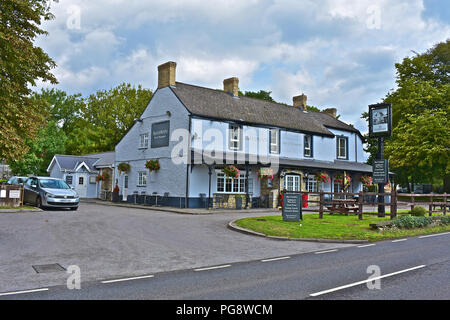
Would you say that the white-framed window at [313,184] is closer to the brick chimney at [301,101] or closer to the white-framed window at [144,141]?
the brick chimney at [301,101]

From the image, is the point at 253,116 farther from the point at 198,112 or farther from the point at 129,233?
the point at 129,233

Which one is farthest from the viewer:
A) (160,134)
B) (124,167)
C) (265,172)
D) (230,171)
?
(124,167)

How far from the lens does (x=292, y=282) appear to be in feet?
22.8

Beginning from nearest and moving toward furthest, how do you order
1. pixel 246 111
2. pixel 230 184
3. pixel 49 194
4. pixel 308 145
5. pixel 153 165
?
1. pixel 49 194
2. pixel 230 184
3. pixel 153 165
4. pixel 246 111
5. pixel 308 145

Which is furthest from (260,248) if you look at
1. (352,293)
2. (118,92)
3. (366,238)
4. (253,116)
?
(118,92)

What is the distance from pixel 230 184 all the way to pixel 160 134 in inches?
272

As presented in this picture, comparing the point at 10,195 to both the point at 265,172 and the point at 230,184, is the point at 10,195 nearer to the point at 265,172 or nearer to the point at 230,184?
the point at 230,184

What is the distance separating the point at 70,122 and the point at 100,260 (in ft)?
213

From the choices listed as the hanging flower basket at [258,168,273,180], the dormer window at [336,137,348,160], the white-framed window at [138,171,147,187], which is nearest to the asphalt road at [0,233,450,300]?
the hanging flower basket at [258,168,273,180]

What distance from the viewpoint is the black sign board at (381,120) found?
2056 centimetres

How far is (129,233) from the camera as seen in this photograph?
43.8 ft

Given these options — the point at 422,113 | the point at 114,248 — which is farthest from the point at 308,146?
the point at 114,248

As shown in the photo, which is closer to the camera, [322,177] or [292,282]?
[292,282]

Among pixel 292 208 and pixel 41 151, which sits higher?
pixel 41 151
